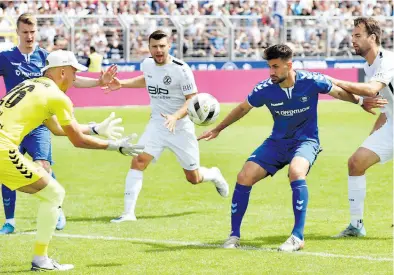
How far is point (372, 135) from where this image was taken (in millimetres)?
11484

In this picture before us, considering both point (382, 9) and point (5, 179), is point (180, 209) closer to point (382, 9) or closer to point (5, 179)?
point (5, 179)

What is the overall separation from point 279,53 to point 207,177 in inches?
155

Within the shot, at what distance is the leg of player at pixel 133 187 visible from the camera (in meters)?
12.8

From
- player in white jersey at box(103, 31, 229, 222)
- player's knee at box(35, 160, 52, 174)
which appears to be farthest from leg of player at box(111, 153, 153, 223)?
player's knee at box(35, 160, 52, 174)

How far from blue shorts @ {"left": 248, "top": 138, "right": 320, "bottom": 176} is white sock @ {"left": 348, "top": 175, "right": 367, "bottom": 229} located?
805 mm

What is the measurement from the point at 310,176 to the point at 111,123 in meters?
7.90

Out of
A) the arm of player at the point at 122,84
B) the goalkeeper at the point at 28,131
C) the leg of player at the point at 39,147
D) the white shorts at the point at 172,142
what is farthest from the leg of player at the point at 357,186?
the leg of player at the point at 39,147

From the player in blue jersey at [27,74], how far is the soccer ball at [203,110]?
4.08 ft

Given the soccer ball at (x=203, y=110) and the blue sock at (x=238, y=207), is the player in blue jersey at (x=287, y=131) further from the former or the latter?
the soccer ball at (x=203, y=110)

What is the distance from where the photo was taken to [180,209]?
1390 cm

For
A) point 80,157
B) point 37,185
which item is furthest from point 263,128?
point 37,185

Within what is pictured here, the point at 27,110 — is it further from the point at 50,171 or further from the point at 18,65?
the point at 18,65

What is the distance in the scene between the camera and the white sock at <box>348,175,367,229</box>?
11312mm

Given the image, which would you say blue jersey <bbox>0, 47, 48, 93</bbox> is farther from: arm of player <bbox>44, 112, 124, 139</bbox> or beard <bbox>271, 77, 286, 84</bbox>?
beard <bbox>271, 77, 286, 84</bbox>
